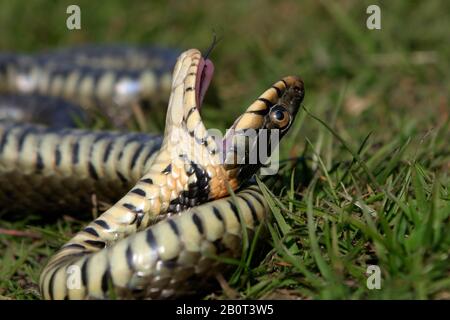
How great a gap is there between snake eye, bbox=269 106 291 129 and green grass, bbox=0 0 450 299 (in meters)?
0.18

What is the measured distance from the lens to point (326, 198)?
4340 millimetres

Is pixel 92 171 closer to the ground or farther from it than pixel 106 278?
farther from it

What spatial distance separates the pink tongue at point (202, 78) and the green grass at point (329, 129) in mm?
535

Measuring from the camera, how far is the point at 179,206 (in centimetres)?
409

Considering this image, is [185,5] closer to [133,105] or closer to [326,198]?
[133,105]

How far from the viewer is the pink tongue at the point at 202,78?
4.18 metres

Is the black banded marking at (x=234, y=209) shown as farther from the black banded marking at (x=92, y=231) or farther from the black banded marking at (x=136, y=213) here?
the black banded marking at (x=92, y=231)

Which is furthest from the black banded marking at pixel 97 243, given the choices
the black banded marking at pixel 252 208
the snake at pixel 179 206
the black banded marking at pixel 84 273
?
the black banded marking at pixel 252 208

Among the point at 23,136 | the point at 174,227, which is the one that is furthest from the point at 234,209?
the point at 23,136

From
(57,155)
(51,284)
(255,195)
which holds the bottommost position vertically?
(51,284)

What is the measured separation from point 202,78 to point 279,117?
0.54 meters

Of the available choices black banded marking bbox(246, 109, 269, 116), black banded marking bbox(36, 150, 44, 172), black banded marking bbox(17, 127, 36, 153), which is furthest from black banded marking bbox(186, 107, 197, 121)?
black banded marking bbox(17, 127, 36, 153)

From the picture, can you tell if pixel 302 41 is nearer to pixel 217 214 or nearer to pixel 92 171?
pixel 92 171
